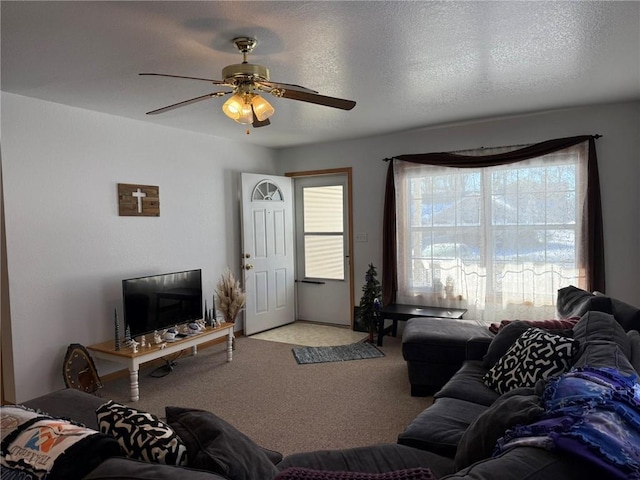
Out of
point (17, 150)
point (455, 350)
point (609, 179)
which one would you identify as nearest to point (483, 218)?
point (609, 179)

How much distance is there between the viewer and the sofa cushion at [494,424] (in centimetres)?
145

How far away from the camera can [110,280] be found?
406 cm

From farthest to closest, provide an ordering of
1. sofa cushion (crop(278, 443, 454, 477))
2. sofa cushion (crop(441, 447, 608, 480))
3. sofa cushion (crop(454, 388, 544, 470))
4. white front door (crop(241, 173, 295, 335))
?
1. white front door (crop(241, 173, 295, 335))
2. sofa cushion (crop(278, 443, 454, 477))
3. sofa cushion (crop(454, 388, 544, 470))
4. sofa cushion (crop(441, 447, 608, 480))

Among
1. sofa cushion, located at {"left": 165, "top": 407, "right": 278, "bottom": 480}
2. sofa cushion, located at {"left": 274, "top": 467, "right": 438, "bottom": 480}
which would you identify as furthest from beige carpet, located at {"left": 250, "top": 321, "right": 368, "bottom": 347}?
sofa cushion, located at {"left": 274, "top": 467, "right": 438, "bottom": 480}

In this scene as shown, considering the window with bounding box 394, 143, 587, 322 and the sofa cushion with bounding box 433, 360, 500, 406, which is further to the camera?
the window with bounding box 394, 143, 587, 322

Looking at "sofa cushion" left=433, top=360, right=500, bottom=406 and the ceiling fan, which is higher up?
the ceiling fan

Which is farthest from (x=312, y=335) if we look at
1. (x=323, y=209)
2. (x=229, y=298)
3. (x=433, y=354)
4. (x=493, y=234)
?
(x=493, y=234)

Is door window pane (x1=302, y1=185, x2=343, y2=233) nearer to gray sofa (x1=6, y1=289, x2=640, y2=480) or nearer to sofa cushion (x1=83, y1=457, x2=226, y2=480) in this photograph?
gray sofa (x1=6, y1=289, x2=640, y2=480)

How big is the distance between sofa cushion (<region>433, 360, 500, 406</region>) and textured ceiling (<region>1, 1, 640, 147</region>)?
2.03 metres

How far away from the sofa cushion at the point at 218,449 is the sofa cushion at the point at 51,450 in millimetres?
219

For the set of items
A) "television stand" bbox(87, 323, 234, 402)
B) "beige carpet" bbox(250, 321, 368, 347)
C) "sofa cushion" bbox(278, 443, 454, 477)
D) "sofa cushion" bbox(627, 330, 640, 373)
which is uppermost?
"sofa cushion" bbox(627, 330, 640, 373)

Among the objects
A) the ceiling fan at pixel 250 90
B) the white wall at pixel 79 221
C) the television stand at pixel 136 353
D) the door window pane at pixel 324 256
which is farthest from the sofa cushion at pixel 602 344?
the white wall at pixel 79 221

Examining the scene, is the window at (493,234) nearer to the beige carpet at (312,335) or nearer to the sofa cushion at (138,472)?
the beige carpet at (312,335)

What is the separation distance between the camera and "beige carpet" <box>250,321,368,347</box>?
5.13 metres
